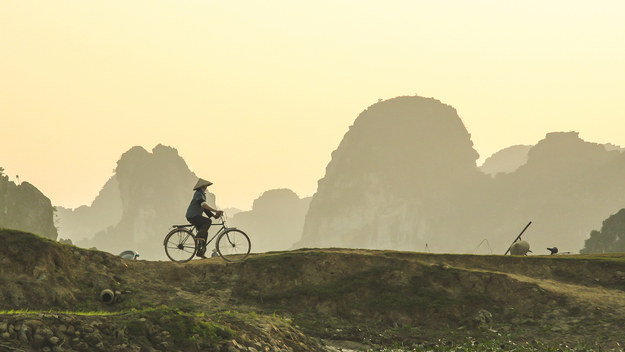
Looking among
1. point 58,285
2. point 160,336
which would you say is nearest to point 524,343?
point 160,336

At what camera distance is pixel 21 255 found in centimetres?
2002

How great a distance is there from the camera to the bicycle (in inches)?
872

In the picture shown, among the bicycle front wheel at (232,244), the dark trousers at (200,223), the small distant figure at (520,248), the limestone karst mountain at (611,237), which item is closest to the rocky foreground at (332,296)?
the bicycle front wheel at (232,244)

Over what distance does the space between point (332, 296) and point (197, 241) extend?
17.2ft

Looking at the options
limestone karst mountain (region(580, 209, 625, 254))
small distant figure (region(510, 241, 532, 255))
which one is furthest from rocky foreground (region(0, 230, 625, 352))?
limestone karst mountain (region(580, 209, 625, 254))

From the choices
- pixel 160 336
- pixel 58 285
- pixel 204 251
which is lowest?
pixel 160 336

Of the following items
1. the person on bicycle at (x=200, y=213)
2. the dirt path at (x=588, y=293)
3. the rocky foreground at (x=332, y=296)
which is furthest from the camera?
the person on bicycle at (x=200, y=213)

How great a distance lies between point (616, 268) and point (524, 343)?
911cm

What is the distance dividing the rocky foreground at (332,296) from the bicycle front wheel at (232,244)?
1.62 ft

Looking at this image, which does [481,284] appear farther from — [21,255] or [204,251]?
[21,255]

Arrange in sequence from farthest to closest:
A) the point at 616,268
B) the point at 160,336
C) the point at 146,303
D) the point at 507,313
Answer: the point at 616,268 → the point at 507,313 → the point at 146,303 → the point at 160,336

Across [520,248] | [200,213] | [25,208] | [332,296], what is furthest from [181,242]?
[25,208]

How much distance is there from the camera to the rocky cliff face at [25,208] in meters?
102

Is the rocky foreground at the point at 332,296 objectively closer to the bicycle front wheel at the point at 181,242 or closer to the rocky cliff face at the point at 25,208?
the bicycle front wheel at the point at 181,242
